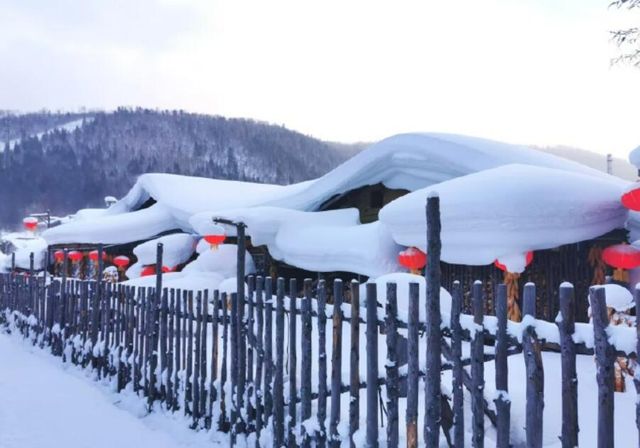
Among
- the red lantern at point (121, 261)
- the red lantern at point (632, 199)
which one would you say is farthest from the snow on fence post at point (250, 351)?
the red lantern at point (121, 261)

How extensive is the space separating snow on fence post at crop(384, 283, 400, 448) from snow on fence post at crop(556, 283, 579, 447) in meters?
1.13

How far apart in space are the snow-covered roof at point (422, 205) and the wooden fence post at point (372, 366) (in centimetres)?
535

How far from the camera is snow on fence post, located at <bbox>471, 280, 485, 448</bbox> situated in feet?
9.27

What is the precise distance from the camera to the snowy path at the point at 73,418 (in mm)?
5266

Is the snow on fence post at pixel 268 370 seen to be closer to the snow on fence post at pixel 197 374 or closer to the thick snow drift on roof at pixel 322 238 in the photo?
the snow on fence post at pixel 197 374

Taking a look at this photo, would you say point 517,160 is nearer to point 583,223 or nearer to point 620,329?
point 583,223

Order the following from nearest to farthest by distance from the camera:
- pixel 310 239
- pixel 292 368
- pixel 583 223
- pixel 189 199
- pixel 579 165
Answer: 1. pixel 292 368
2. pixel 583 223
3. pixel 579 165
4. pixel 310 239
5. pixel 189 199

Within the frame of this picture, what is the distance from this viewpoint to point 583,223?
8125 mm

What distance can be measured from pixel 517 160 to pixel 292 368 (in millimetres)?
8221

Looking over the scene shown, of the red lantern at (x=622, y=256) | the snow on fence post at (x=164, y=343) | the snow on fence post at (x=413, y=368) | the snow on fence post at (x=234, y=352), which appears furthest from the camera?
the red lantern at (x=622, y=256)

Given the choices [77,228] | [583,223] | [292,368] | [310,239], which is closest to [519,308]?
[583,223]

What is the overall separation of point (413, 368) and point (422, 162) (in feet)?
30.0

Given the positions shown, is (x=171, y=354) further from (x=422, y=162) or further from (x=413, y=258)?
(x=422, y=162)

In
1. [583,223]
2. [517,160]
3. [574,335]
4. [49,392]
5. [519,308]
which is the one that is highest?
[517,160]
